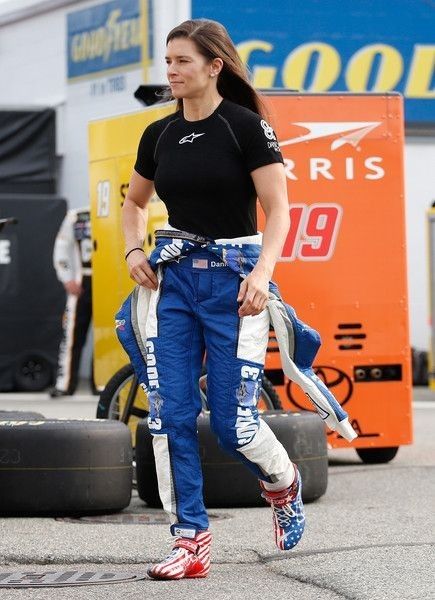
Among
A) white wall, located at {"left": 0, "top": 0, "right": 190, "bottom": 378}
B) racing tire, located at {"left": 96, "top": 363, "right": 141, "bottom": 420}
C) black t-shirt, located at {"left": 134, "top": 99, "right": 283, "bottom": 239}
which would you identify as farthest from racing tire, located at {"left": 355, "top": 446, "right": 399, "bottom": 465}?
white wall, located at {"left": 0, "top": 0, "right": 190, "bottom": 378}

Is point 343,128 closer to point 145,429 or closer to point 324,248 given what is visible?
point 324,248

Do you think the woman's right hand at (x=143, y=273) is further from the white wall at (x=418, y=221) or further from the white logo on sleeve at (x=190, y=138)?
the white wall at (x=418, y=221)

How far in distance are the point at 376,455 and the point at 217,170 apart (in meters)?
4.60

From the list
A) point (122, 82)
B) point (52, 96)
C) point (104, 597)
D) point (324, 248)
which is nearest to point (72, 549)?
point (104, 597)

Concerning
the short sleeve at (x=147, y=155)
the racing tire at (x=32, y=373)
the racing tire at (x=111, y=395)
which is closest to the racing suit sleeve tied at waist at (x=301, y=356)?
the short sleeve at (x=147, y=155)

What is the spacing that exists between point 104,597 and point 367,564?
107cm

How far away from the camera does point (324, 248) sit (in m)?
9.71

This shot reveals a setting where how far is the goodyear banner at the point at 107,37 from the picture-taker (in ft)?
70.1

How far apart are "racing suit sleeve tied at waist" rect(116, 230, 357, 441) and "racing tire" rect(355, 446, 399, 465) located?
13.5ft

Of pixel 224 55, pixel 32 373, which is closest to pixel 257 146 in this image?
pixel 224 55

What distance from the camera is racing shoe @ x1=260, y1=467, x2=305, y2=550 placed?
6188 millimetres

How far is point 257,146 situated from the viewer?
5938 mm

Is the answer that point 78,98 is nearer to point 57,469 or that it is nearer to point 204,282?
point 57,469

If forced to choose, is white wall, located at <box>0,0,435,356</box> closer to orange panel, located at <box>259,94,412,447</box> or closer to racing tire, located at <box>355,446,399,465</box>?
racing tire, located at <box>355,446,399,465</box>
